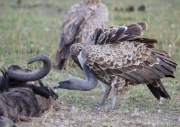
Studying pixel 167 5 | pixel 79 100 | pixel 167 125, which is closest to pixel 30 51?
pixel 79 100

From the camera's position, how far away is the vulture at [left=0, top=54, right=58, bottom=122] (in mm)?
6785

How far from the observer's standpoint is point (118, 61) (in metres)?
7.70

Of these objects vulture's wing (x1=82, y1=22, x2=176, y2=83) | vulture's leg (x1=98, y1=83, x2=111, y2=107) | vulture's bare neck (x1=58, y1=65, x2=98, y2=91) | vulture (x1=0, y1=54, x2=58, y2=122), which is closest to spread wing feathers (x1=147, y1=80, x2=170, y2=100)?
vulture's wing (x1=82, y1=22, x2=176, y2=83)

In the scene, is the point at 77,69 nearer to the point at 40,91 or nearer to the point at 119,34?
the point at 119,34

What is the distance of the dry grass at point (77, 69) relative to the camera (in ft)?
23.3

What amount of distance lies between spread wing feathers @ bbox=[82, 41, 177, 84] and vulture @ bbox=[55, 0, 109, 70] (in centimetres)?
271

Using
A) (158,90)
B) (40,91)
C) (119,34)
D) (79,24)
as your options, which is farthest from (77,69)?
(40,91)

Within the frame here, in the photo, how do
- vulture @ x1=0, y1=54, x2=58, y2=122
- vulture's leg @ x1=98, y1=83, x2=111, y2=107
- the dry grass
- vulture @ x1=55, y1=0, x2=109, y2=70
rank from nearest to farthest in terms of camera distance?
vulture @ x1=0, y1=54, x2=58, y2=122, the dry grass, vulture's leg @ x1=98, y1=83, x2=111, y2=107, vulture @ x1=55, y1=0, x2=109, y2=70

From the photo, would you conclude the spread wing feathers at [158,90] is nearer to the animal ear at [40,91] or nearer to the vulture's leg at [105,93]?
the vulture's leg at [105,93]

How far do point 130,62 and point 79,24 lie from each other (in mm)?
3132

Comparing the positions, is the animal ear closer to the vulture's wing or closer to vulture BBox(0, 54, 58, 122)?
A: vulture BBox(0, 54, 58, 122)

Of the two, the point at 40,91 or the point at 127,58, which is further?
the point at 127,58

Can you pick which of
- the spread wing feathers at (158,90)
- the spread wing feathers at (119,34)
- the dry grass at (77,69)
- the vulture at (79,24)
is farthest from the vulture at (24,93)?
the vulture at (79,24)

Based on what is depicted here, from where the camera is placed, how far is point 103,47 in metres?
7.68
